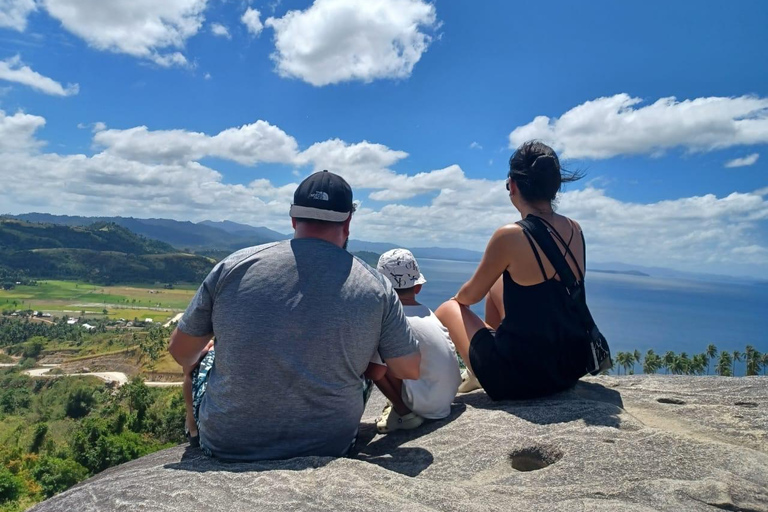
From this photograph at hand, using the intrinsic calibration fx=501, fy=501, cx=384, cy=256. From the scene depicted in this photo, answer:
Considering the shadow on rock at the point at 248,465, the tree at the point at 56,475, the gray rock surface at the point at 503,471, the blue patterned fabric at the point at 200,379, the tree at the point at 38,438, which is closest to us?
the gray rock surface at the point at 503,471

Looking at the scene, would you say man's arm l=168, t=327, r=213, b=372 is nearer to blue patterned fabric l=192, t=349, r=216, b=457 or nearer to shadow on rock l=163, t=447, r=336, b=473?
blue patterned fabric l=192, t=349, r=216, b=457

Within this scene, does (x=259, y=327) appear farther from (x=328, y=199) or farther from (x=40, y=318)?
(x=40, y=318)

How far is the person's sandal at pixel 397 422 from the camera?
4176 millimetres

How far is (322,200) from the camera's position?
320 cm

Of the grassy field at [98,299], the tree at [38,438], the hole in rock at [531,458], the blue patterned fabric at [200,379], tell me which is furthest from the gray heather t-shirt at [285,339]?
the grassy field at [98,299]

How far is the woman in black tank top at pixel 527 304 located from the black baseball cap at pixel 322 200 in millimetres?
1513

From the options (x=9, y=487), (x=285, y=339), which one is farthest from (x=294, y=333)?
(x=9, y=487)

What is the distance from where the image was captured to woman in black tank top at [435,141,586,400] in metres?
4.12

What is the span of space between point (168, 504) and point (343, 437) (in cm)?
117

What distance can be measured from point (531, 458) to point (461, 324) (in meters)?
1.39

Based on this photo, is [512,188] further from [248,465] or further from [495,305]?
[248,465]

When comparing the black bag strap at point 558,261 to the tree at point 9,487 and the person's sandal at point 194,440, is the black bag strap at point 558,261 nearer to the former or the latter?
the person's sandal at point 194,440

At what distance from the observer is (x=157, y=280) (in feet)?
628

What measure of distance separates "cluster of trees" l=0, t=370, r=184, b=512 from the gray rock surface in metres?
29.9
